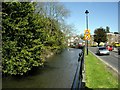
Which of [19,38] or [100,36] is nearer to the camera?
[19,38]

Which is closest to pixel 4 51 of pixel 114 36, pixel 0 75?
pixel 0 75

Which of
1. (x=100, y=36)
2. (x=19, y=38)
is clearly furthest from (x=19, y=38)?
(x=100, y=36)

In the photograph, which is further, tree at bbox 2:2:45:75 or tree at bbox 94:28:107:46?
tree at bbox 94:28:107:46

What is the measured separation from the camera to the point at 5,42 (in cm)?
1831

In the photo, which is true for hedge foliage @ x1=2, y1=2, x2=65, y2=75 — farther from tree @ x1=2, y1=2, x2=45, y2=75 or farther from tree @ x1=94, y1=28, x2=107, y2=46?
tree @ x1=94, y1=28, x2=107, y2=46

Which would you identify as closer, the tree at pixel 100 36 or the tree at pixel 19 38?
the tree at pixel 19 38

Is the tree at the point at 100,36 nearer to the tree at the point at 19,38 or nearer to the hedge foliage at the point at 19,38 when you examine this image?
the hedge foliage at the point at 19,38

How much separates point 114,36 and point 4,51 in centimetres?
15629

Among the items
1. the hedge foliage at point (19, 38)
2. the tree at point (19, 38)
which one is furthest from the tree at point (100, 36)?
the tree at point (19, 38)

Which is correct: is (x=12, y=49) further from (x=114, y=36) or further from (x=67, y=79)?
(x=114, y=36)

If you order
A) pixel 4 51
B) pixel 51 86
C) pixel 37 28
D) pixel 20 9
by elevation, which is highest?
pixel 20 9

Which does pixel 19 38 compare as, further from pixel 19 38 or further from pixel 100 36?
pixel 100 36

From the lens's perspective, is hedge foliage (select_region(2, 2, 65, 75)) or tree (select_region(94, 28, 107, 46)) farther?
tree (select_region(94, 28, 107, 46))

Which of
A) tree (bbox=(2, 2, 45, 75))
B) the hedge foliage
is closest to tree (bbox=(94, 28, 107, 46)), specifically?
the hedge foliage
